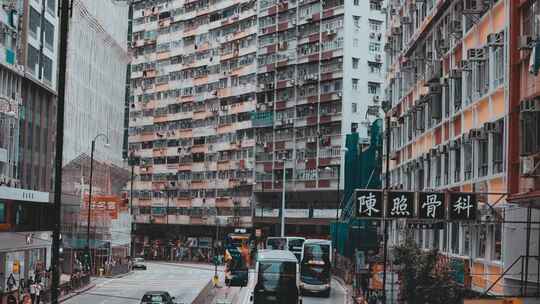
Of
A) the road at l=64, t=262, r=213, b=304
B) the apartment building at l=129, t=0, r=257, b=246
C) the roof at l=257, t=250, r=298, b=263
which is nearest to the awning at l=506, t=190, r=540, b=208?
the roof at l=257, t=250, r=298, b=263

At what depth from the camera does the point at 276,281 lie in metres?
45.9

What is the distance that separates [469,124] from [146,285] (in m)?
41.7

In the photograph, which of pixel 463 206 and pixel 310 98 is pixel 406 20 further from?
pixel 310 98

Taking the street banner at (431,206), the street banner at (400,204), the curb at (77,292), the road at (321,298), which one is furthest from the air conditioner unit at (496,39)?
the curb at (77,292)

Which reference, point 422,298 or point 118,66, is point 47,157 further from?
point 422,298

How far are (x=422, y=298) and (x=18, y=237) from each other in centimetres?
3366

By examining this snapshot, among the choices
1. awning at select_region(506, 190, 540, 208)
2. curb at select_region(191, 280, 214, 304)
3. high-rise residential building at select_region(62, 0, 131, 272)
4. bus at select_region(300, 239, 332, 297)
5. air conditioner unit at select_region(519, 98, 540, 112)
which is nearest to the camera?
awning at select_region(506, 190, 540, 208)

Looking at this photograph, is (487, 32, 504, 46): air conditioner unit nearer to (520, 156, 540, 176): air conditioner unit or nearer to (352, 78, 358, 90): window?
(520, 156, 540, 176): air conditioner unit

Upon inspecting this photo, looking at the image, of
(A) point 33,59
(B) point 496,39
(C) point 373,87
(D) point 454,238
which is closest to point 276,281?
(D) point 454,238

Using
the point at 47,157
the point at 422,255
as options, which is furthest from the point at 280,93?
the point at 422,255

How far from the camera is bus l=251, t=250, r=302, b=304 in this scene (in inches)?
1790

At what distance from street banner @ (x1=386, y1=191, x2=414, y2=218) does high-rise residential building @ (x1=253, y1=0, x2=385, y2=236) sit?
60787 mm

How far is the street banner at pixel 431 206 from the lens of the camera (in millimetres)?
26250

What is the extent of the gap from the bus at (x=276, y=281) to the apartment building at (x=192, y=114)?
194 feet
